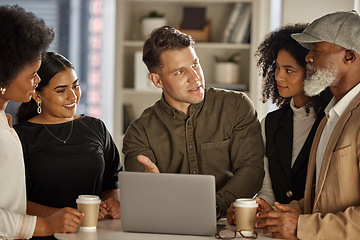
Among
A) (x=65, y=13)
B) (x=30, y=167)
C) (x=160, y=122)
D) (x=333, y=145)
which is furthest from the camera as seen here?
(x=65, y=13)

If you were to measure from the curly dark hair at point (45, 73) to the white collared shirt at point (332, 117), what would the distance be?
3.80ft

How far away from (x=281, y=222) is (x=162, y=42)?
109cm

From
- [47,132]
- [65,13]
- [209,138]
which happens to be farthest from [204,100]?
[65,13]

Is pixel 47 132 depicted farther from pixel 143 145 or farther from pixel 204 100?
pixel 204 100

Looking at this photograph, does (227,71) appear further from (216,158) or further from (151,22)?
(216,158)

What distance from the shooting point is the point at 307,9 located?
4.00 m

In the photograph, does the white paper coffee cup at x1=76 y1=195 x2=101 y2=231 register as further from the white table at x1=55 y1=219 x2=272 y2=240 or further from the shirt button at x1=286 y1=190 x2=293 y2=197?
the shirt button at x1=286 y1=190 x2=293 y2=197

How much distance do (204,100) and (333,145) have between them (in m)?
0.82

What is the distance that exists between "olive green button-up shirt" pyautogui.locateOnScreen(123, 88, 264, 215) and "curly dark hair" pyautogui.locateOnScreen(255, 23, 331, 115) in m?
0.19

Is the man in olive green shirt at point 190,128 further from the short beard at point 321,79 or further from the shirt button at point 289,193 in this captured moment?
the short beard at point 321,79

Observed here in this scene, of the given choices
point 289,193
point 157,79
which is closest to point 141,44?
point 157,79

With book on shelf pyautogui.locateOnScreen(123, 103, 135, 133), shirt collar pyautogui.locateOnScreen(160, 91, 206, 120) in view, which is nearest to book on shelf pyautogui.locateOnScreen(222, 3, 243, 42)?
book on shelf pyautogui.locateOnScreen(123, 103, 135, 133)

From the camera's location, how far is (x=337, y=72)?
2.06 m

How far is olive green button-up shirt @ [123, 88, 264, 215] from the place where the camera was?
252cm
